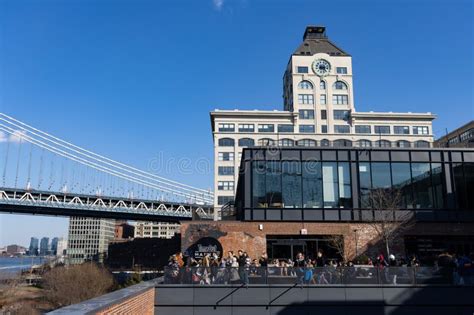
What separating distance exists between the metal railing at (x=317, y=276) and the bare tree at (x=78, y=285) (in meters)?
22.0

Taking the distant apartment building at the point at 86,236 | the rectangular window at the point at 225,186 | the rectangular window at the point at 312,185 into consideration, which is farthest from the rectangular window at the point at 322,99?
the distant apartment building at the point at 86,236

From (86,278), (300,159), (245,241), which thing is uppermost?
(300,159)

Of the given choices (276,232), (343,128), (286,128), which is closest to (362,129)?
(343,128)

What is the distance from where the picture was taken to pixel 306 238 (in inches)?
1103

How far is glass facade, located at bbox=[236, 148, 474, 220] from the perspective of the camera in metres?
28.4

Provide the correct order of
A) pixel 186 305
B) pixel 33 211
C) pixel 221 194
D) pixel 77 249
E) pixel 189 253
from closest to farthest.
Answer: pixel 186 305 → pixel 189 253 → pixel 221 194 → pixel 33 211 → pixel 77 249

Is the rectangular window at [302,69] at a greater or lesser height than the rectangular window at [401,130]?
greater

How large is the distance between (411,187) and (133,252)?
8185 cm

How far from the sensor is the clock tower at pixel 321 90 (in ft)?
279

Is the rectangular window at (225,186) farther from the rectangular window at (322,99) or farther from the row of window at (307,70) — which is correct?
the row of window at (307,70)

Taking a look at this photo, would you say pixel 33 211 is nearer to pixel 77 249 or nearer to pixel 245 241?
pixel 245 241

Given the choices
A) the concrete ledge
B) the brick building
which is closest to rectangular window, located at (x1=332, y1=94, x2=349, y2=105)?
the brick building

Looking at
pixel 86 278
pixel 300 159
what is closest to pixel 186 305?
pixel 300 159

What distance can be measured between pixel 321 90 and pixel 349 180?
2354 inches
